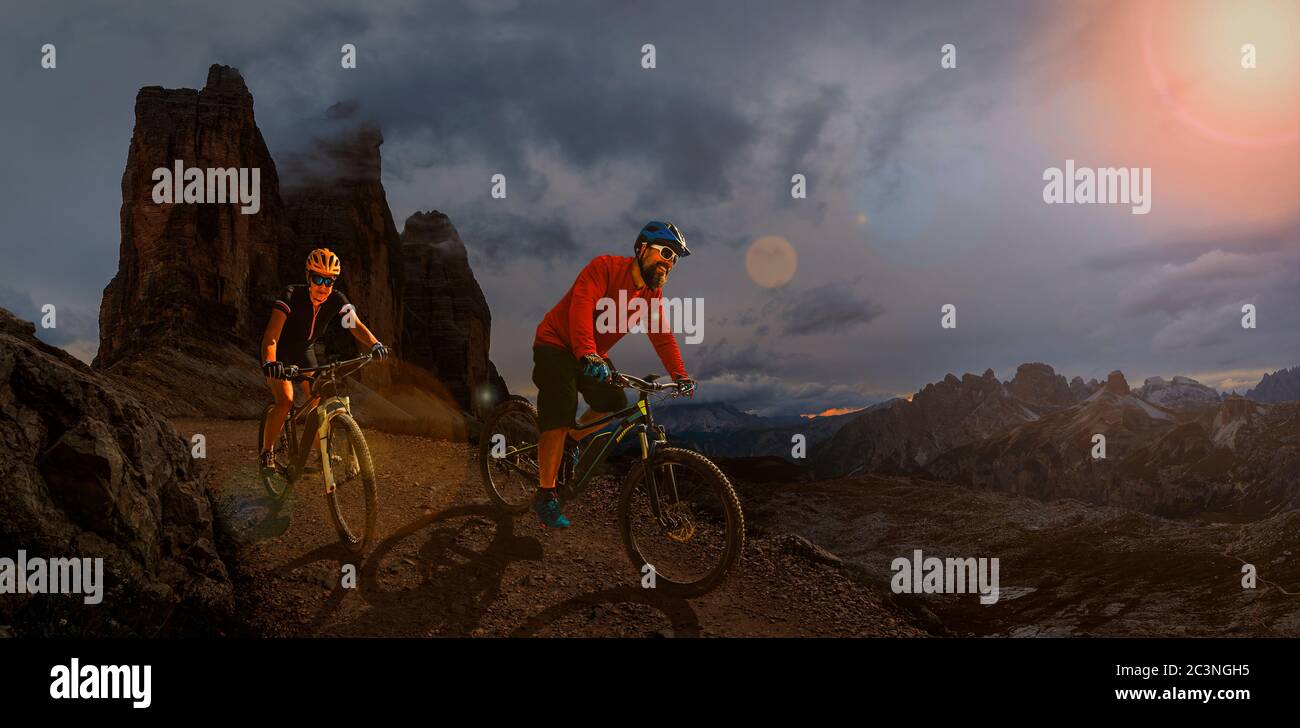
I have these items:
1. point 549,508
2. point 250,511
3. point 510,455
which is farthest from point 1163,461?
point 250,511

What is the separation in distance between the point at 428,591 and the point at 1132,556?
20.3 meters

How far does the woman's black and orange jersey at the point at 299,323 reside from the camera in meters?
8.27

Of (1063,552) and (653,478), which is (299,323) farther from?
(1063,552)

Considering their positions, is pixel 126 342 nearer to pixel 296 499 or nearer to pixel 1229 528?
pixel 296 499

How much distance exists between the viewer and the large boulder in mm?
5453

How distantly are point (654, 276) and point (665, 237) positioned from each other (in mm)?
436

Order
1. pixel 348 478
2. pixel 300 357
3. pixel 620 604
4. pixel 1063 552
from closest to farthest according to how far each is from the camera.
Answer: pixel 620 604 < pixel 348 478 < pixel 300 357 < pixel 1063 552

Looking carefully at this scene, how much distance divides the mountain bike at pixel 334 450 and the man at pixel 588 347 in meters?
2.05

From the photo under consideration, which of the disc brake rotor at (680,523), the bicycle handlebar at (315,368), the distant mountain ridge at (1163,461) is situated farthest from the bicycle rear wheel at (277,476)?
the distant mountain ridge at (1163,461)

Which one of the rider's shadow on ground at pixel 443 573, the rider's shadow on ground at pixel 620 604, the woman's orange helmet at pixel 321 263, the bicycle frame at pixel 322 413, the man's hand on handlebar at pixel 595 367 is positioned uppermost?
the woman's orange helmet at pixel 321 263

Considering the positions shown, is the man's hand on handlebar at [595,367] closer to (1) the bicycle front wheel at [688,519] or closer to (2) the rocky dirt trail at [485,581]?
(1) the bicycle front wheel at [688,519]

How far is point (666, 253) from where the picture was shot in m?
6.84

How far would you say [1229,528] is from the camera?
17750 millimetres
